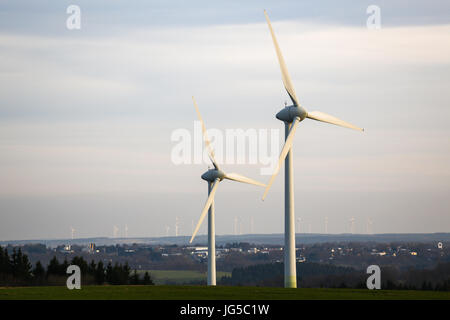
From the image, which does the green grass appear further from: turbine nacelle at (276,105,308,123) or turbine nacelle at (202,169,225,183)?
turbine nacelle at (202,169,225,183)

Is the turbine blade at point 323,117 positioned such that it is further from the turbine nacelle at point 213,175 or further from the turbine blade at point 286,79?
the turbine nacelle at point 213,175

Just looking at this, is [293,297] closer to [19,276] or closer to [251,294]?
[251,294]

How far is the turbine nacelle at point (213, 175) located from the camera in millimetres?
112650

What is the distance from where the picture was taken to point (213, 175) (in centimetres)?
11325

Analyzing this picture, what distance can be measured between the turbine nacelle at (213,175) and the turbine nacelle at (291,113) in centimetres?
2538

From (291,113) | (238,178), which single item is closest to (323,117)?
(291,113)

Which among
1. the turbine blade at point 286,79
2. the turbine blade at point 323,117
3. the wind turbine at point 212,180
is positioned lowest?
the wind turbine at point 212,180

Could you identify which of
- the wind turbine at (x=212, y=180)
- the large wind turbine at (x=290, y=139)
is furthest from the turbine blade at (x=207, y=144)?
the large wind turbine at (x=290, y=139)

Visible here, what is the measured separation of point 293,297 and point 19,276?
285 feet

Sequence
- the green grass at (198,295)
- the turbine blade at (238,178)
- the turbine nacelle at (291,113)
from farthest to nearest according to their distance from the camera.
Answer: the turbine blade at (238,178) < the turbine nacelle at (291,113) < the green grass at (198,295)

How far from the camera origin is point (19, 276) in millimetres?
142750

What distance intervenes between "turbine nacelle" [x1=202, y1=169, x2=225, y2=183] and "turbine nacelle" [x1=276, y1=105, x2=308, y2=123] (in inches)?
999

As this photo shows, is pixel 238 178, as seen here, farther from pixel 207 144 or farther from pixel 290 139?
pixel 290 139
